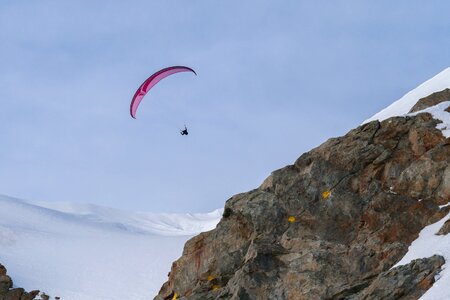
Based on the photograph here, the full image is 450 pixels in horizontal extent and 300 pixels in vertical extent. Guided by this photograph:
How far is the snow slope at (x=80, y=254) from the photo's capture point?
70625 mm

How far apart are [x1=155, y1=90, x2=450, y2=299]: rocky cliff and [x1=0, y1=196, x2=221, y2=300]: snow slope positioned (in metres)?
37.1

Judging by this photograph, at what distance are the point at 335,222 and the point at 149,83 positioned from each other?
18.7 m

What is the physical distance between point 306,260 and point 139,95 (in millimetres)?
20263

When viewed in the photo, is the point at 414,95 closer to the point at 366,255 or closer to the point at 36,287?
the point at 366,255

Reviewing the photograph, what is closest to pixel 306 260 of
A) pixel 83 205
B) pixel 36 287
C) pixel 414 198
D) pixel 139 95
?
pixel 414 198

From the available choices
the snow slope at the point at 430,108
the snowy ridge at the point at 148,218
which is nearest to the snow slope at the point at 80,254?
the snowy ridge at the point at 148,218

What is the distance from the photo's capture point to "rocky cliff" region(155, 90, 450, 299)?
26359mm

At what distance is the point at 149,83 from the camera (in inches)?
1731

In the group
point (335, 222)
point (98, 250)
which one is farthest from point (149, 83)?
point (98, 250)

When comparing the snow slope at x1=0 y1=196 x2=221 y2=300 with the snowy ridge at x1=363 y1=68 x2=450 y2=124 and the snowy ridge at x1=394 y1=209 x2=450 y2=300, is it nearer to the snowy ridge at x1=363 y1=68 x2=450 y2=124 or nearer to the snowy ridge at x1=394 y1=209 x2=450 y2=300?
the snowy ridge at x1=363 y1=68 x2=450 y2=124

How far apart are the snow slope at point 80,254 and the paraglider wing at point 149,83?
1069 inches

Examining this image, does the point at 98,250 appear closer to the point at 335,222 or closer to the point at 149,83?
the point at 149,83

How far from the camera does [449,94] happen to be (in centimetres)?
3253

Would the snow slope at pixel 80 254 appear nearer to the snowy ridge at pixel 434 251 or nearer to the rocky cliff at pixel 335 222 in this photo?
the rocky cliff at pixel 335 222
